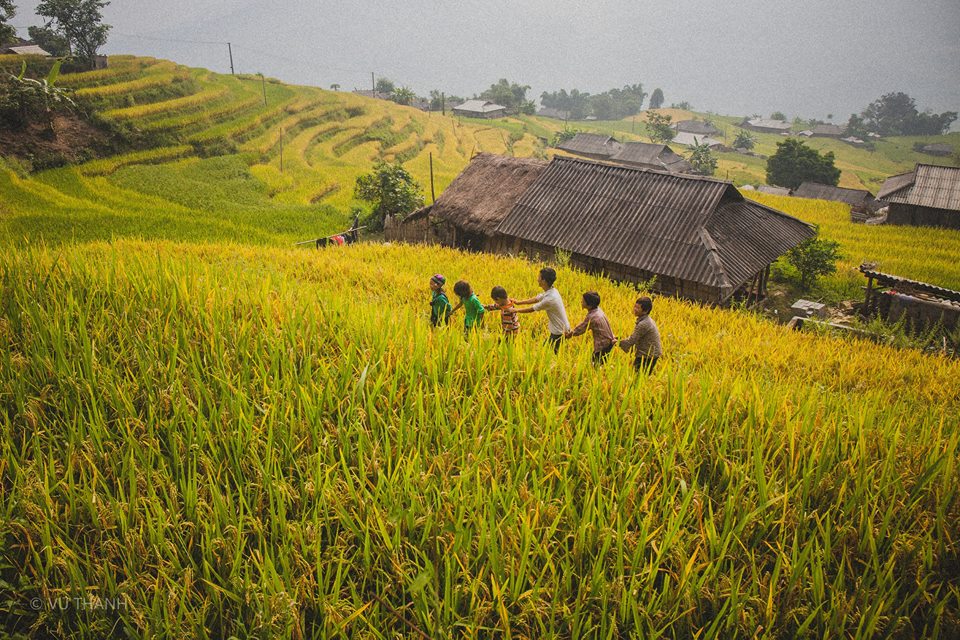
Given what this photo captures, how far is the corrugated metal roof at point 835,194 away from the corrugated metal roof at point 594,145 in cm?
2026

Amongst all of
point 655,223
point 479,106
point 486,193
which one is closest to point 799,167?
point 486,193

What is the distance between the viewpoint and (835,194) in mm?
37500

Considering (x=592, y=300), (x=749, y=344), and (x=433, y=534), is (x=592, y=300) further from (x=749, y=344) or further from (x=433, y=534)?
(x=749, y=344)

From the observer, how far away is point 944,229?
2362 centimetres

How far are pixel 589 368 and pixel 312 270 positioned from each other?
7.06 metres

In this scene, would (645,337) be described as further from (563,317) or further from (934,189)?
(934,189)

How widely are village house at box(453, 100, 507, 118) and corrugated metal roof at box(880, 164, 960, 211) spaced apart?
191 feet

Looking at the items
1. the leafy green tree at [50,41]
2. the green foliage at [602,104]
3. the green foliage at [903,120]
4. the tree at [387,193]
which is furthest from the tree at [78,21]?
the green foliage at [903,120]

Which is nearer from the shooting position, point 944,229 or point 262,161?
point 944,229

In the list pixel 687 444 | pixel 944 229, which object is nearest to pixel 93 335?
pixel 687 444

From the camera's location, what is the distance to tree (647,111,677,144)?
6862 centimetres

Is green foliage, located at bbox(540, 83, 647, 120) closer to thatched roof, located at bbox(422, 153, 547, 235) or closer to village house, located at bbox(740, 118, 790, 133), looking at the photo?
village house, located at bbox(740, 118, 790, 133)

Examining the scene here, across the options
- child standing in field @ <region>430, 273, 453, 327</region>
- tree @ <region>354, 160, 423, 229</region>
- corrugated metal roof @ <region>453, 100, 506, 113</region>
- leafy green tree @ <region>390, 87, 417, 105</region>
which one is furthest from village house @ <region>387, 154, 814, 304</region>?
corrugated metal roof @ <region>453, 100, 506, 113</region>

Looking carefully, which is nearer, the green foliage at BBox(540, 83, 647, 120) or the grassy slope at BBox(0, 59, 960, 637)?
the grassy slope at BBox(0, 59, 960, 637)
